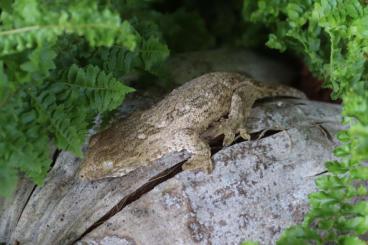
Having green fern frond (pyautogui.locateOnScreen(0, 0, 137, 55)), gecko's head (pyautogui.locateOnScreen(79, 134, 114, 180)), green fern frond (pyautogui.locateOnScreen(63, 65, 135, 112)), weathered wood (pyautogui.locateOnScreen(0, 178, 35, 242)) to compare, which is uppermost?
green fern frond (pyautogui.locateOnScreen(0, 0, 137, 55))

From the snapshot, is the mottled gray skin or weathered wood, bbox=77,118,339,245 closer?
weathered wood, bbox=77,118,339,245

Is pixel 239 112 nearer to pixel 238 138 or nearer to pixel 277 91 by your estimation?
pixel 238 138

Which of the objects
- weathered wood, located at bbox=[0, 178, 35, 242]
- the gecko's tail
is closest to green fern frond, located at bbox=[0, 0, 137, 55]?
weathered wood, located at bbox=[0, 178, 35, 242]

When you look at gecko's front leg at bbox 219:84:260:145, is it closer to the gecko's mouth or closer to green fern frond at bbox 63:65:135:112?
the gecko's mouth

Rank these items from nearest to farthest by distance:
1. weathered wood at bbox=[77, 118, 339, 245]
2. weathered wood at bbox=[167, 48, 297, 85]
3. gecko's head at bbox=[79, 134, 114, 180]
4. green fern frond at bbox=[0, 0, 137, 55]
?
green fern frond at bbox=[0, 0, 137, 55] < weathered wood at bbox=[77, 118, 339, 245] < gecko's head at bbox=[79, 134, 114, 180] < weathered wood at bbox=[167, 48, 297, 85]

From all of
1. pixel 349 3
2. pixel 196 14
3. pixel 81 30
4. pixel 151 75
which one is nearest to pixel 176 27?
pixel 196 14

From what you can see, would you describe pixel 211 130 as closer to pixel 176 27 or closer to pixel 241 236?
pixel 241 236

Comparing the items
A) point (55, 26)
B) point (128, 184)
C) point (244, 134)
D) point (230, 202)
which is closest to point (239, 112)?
point (244, 134)
